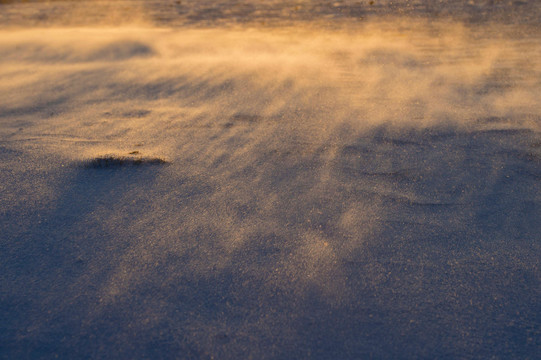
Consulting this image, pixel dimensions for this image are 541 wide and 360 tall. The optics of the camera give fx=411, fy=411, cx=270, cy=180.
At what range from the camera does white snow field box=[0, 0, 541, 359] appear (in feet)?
3.46

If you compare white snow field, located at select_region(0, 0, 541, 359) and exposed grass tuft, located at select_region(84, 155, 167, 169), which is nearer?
white snow field, located at select_region(0, 0, 541, 359)

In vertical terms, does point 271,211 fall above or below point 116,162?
below

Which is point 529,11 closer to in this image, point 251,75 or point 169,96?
point 251,75

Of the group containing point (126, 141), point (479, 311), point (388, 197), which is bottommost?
point (479, 311)

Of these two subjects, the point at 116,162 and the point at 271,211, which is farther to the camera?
the point at 116,162

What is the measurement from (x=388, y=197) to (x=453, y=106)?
117 cm

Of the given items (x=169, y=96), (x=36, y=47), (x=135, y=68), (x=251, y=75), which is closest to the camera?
(x=169, y=96)

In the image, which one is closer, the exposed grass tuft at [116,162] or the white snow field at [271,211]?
the white snow field at [271,211]

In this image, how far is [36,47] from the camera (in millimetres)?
4176

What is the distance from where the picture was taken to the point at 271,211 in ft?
4.94

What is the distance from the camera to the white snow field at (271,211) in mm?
1054

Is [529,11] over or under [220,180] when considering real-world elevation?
over

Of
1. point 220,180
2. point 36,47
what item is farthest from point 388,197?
point 36,47

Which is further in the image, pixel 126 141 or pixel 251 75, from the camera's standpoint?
pixel 251 75
